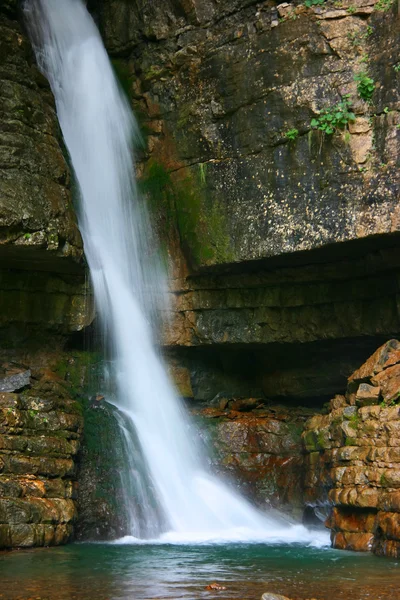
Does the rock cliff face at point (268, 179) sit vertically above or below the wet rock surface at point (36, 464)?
above

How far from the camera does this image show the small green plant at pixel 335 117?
1230cm

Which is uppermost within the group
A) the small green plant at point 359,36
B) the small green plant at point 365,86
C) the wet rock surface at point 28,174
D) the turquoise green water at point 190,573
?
the small green plant at point 359,36

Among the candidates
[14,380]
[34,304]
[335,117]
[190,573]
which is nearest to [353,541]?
[190,573]

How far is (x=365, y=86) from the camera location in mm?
12273

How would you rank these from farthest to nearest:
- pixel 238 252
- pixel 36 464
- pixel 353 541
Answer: pixel 238 252 → pixel 36 464 → pixel 353 541

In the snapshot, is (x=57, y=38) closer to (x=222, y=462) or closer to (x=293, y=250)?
(x=293, y=250)

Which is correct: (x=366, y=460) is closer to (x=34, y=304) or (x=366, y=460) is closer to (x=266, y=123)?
(x=266, y=123)

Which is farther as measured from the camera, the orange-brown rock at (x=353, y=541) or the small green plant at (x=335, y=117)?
the small green plant at (x=335, y=117)

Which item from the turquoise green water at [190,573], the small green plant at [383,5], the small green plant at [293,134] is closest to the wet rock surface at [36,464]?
the turquoise green water at [190,573]

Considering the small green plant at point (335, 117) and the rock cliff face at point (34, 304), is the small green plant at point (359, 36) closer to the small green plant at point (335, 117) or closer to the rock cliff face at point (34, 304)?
the small green plant at point (335, 117)

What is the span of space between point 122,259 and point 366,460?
657cm

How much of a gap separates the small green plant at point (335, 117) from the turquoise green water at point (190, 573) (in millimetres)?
6506

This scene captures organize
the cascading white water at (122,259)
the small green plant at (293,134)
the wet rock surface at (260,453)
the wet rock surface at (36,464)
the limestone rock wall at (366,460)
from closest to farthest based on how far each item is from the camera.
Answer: the limestone rock wall at (366,460), the wet rock surface at (36,464), the small green plant at (293,134), the cascading white water at (122,259), the wet rock surface at (260,453)

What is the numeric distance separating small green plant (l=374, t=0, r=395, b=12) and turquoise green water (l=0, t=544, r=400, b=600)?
841cm
